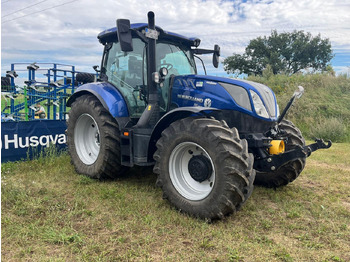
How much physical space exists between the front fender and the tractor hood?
0.95 metres

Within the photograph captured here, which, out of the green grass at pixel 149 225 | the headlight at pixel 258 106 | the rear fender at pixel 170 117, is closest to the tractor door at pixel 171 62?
the rear fender at pixel 170 117

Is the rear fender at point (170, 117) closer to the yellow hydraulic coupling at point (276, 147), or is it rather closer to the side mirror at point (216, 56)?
the yellow hydraulic coupling at point (276, 147)

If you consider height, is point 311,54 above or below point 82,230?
above

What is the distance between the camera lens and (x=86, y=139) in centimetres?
556

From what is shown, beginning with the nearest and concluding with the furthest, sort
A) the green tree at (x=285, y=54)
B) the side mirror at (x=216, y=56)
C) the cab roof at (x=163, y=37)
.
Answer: the cab roof at (x=163, y=37), the side mirror at (x=216, y=56), the green tree at (x=285, y=54)

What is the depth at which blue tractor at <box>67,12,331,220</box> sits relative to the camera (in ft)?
11.2

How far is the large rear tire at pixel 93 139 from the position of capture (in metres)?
4.75

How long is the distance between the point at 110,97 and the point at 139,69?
0.63 meters

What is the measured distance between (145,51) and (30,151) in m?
3.36

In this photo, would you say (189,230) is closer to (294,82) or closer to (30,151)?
(30,151)

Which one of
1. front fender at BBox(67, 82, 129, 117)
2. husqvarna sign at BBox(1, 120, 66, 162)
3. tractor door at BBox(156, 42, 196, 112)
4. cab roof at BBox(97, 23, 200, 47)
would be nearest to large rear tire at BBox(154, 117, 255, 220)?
tractor door at BBox(156, 42, 196, 112)

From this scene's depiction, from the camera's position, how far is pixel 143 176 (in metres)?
5.30

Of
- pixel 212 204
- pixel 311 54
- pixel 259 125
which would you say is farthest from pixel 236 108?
pixel 311 54

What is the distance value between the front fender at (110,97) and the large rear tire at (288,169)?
244cm
